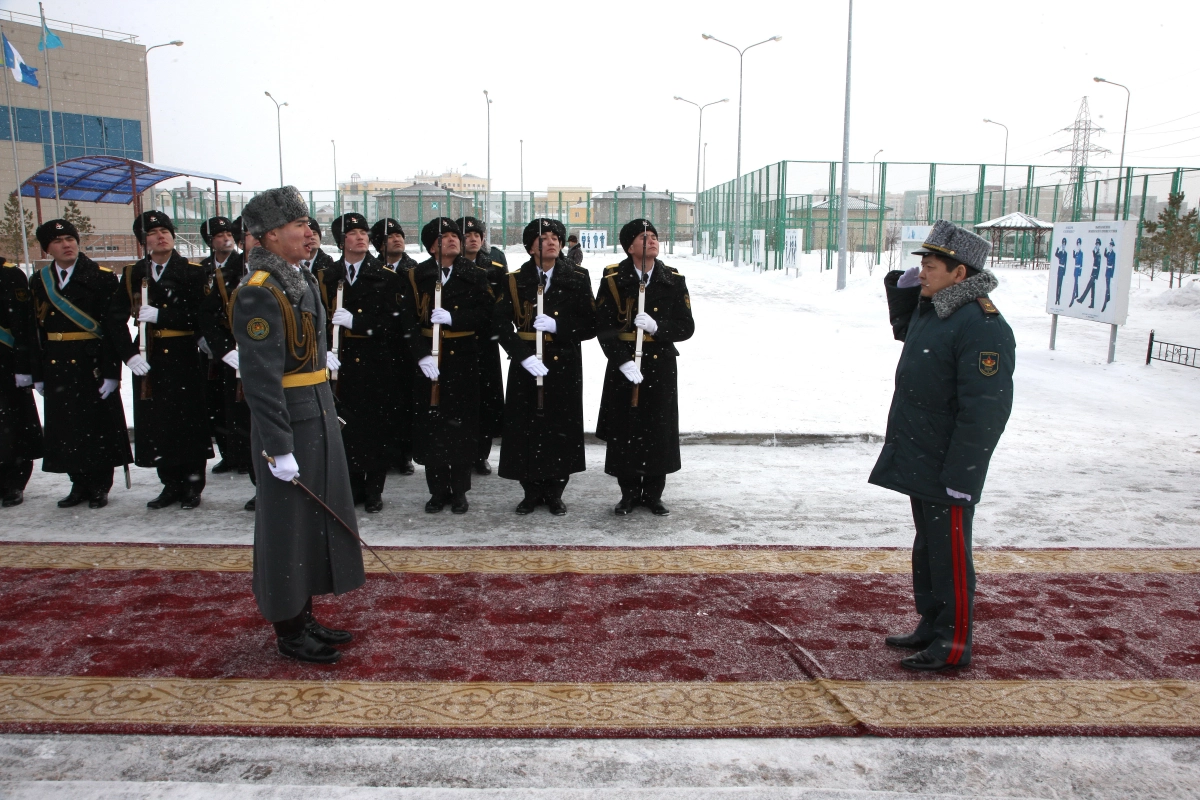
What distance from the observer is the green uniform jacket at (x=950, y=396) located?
309 centimetres

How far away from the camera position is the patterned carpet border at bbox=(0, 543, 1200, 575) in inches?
173

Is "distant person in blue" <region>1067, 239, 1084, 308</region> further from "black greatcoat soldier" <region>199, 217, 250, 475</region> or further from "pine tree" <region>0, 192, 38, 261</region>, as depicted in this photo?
"pine tree" <region>0, 192, 38, 261</region>

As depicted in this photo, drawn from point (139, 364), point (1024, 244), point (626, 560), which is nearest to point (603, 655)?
point (626, 560)

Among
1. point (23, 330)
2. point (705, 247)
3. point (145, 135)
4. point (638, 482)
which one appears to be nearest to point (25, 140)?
point (145, 135)

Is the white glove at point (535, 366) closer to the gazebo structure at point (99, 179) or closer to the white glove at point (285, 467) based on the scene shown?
the white glove at point (285, 467)

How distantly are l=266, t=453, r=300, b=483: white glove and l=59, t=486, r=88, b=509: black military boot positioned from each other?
3163 millimetres

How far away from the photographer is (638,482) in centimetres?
543

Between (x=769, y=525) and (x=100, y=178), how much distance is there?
13.8 m

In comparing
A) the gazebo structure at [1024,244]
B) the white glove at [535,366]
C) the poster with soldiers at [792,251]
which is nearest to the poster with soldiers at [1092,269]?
the white glove at [535,366]

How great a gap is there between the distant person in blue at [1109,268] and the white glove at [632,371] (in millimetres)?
7986

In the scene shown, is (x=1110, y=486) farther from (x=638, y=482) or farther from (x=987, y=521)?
(x=638, y=482)

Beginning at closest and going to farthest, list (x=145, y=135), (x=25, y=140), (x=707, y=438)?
1. (x=707, y=438)
2. (x=25, y=140)
3. (x=145, y=135)

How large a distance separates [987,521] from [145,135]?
4473cm

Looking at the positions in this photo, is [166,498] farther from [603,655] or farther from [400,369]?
[603,655]
